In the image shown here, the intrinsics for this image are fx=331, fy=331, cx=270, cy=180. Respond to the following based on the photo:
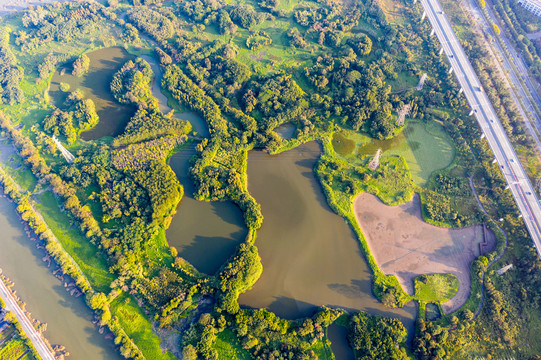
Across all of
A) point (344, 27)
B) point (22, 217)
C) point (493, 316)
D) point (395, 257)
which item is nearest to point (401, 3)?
point (344, 27)

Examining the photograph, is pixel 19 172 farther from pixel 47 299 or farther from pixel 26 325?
pixel 26 325

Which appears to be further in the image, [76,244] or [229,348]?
[76,244]

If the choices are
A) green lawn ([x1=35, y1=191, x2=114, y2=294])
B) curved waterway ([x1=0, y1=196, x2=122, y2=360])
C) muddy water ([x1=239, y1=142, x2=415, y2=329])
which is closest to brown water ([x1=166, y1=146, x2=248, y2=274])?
muddy water ([x1=239, y1=142, x2=415, y2=329])

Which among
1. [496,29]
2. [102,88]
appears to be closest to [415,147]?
[496,29]

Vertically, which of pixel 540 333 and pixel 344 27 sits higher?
pixel 344 27

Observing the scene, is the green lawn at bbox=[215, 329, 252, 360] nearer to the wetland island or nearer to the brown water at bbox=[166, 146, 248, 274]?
the wetland island

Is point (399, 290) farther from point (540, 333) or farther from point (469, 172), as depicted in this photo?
point (469, 172)

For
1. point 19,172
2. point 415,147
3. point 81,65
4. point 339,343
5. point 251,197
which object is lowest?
Answer: point 19,172
